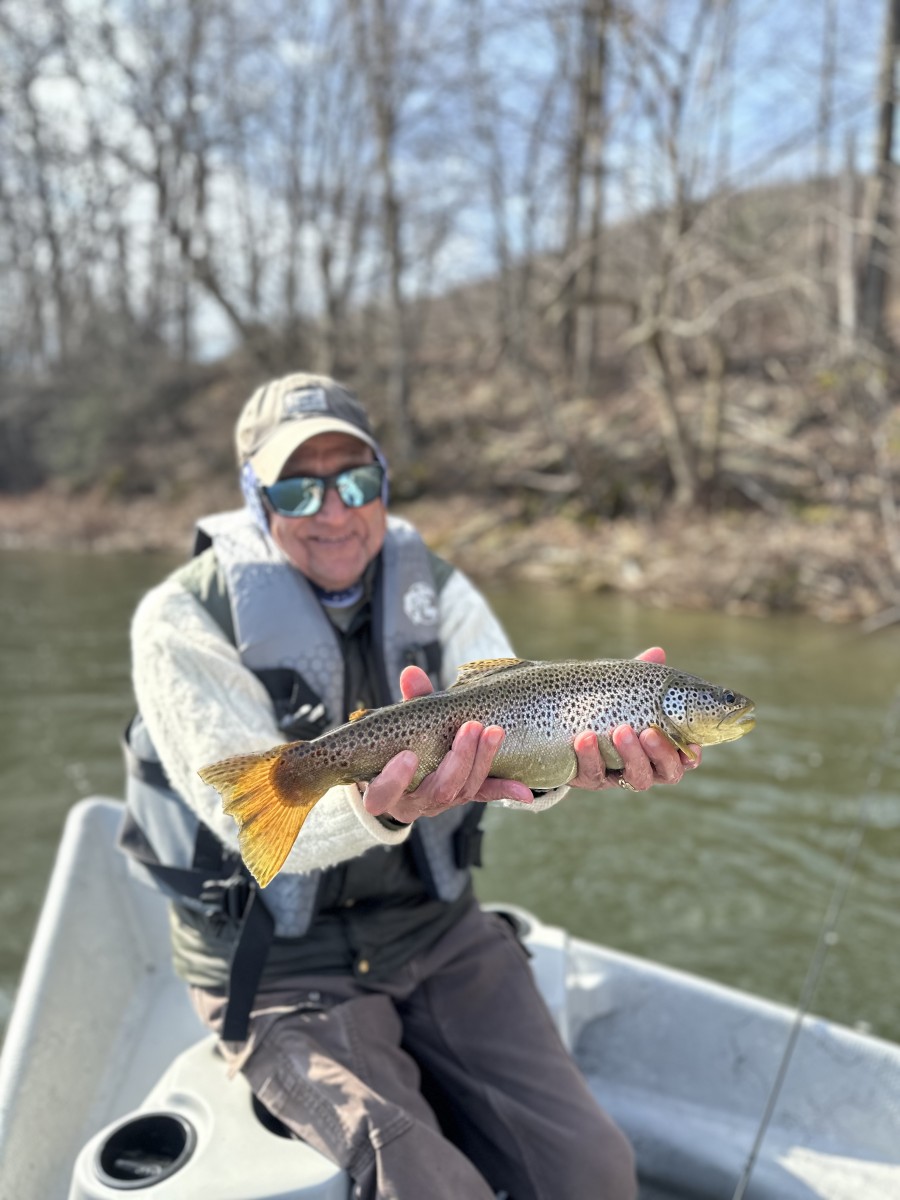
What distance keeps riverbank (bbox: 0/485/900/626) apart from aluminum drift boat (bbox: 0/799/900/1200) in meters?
10.1

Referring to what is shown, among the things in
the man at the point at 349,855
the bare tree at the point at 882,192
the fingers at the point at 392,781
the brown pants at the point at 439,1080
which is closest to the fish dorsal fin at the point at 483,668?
the man at the point at 349,855

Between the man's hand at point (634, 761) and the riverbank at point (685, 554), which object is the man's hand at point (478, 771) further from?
the riverbank at point (685, 554)

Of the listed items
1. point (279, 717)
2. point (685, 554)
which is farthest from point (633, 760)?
point (685, 554)

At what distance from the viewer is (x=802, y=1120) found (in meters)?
3.54

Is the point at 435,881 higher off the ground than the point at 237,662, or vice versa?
the point at 237,662

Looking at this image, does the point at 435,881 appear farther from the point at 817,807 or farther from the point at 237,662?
the point at 817,807

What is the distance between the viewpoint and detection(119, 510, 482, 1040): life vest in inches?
108

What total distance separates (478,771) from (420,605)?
0.89 m

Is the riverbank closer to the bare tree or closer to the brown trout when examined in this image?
the bare tree

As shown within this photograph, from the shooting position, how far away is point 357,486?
120 inches

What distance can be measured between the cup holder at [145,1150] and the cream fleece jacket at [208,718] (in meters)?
0.77

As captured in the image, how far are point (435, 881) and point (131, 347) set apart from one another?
30459mm

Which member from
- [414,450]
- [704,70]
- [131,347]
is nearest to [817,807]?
[704,70]

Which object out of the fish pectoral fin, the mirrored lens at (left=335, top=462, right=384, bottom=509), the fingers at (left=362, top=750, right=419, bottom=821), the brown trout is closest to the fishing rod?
the fish pectoral fin
